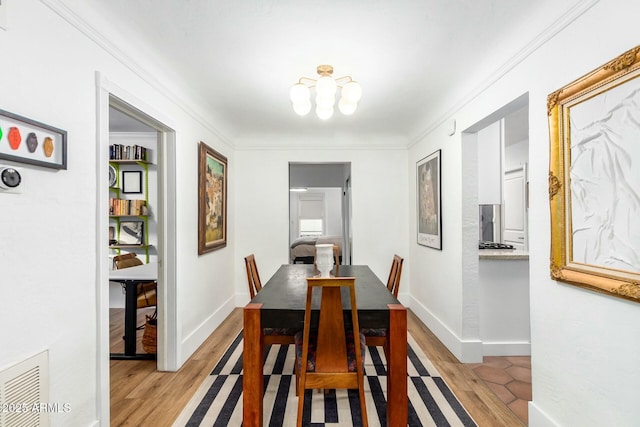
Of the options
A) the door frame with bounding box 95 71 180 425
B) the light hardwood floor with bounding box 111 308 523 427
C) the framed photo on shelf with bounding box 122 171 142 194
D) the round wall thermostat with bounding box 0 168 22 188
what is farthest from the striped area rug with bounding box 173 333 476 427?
the framed photo on shelf with bounding box 122 171 142 194

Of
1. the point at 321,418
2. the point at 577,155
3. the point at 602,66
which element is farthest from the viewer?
the point at 321,418

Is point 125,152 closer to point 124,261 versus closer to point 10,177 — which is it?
point 124,261

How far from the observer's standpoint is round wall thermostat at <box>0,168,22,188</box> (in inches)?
46.5

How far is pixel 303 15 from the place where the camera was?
171 cm

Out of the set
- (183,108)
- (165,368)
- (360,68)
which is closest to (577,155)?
(360,68)

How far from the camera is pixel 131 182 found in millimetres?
4102

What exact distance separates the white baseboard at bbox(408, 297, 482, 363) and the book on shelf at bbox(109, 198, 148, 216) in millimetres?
3742

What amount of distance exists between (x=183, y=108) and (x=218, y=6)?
1341mm

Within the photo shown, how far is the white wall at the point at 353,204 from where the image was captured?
14.4 feet

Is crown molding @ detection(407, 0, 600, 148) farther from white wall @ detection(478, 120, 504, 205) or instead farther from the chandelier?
the chandelier

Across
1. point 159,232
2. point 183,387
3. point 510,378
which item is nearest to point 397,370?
point 510,378

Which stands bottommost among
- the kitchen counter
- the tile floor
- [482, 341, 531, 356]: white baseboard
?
the tile floor

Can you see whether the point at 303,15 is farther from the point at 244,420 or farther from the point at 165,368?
the point at 165,368

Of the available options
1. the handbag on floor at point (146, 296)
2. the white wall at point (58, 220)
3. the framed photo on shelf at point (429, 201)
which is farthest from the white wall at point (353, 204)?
the white wall at point (58, 220)
